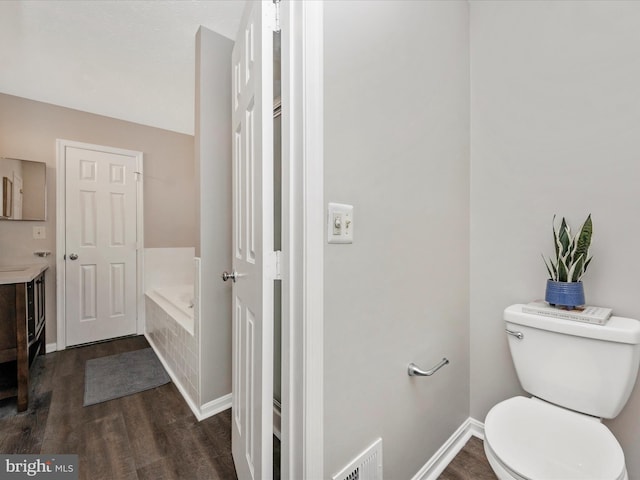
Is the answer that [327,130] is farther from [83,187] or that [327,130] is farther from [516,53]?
[83,187]

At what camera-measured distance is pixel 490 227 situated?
4.97 feet

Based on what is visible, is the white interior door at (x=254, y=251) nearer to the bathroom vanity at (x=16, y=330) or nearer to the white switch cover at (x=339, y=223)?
the white switch cover at (x=339, y=223)

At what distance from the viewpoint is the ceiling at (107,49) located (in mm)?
1666

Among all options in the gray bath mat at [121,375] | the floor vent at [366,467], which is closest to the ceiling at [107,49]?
the floor vent at [366,467]

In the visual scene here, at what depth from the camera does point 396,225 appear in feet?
3.54

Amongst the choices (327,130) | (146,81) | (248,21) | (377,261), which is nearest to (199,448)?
(377,261)

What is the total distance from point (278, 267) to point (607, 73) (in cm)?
154

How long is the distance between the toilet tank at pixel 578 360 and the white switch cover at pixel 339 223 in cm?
90

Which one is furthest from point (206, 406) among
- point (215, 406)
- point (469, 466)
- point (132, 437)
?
point (469, 466)

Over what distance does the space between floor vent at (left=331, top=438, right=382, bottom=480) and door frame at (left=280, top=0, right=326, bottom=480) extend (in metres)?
0.12

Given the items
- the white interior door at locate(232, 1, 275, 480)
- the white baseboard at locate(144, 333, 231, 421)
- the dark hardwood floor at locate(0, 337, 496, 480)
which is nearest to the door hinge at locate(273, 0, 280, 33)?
the white interior door at locate(232, 1, 275, 480)

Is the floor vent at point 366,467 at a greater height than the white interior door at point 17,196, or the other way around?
the white interior door at point 17,196

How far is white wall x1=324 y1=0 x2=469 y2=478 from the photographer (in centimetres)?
88

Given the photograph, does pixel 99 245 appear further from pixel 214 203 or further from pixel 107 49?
pixel 214 203
